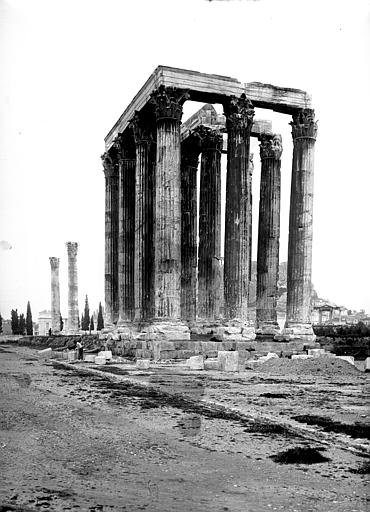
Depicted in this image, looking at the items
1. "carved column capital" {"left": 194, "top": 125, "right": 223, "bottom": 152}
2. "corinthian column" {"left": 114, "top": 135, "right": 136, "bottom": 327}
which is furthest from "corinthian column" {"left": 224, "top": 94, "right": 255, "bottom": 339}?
"corinthian column" {"left": 114, "top": 135, "right": 136, "bottom": 327}

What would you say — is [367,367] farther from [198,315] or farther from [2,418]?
[2,418]

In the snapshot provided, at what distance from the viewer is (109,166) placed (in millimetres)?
38000

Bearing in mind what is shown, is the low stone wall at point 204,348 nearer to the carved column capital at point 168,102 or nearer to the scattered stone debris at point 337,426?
the carved column capital at point 168,102

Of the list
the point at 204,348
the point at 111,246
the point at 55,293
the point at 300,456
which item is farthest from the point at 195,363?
the point at 55,293

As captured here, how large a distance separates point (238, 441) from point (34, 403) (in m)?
5.95

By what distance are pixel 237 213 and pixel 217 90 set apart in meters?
5.87

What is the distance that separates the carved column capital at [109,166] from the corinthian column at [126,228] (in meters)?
2.95

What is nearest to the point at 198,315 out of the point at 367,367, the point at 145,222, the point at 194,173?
the point at 145,222

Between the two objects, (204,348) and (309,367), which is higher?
(204,348)

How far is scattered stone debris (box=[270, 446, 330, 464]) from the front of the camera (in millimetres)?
7879

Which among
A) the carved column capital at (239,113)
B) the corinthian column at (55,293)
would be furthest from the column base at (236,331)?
the corinthian column at (55,293)

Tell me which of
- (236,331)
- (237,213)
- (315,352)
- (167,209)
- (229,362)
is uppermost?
(167,209)

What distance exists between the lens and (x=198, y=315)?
3344cm

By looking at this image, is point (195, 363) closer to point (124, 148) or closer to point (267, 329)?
point (267, 329)
